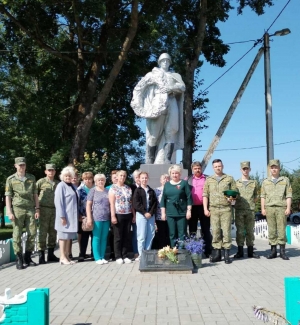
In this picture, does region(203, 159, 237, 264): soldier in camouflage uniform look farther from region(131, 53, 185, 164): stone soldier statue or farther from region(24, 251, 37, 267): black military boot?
region(24, 251, 37, 267): black military boot

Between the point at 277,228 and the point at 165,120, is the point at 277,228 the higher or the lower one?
the lower one

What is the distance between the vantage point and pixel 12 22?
16188 mm

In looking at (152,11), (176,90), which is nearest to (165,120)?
(176,90)

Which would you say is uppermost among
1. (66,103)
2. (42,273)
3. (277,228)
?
(66,103)

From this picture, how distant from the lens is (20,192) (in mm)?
7262

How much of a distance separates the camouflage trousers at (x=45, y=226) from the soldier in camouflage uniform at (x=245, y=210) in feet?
10.7

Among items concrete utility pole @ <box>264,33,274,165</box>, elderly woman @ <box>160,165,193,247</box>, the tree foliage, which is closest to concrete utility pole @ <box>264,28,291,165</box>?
concrete utility pole @ <box>264,33,274,165</box>

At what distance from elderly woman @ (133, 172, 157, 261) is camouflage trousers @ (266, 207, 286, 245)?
2055mm

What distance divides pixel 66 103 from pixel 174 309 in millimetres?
17302

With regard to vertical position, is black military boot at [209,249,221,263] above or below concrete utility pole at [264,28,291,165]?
below

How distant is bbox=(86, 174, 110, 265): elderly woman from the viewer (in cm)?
746

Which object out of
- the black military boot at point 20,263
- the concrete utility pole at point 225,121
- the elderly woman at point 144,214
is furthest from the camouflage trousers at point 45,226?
the concrete utility pole at point 225,121

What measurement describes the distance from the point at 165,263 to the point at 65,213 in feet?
6.71

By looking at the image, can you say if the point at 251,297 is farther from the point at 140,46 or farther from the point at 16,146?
the point at 16,146
